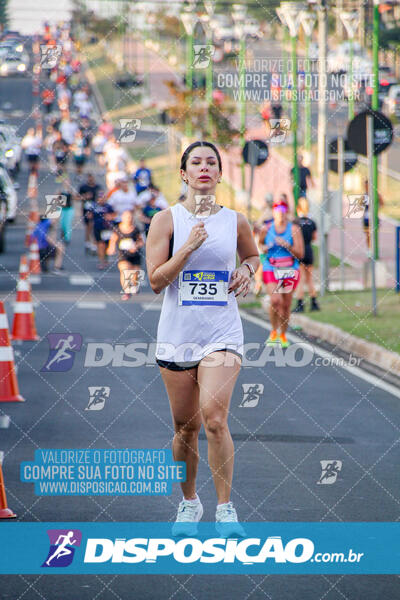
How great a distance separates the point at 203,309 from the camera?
7012mm

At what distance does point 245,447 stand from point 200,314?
130 inches

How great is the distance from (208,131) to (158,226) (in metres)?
33.2

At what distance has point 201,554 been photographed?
6836 millimetres

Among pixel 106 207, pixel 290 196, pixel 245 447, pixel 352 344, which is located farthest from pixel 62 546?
pixel 290 196

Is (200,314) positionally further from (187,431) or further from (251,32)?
(251,32)

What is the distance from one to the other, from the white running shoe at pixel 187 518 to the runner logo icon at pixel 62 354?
22.0ft

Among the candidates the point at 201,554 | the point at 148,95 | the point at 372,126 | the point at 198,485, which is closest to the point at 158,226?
the point at 201,554

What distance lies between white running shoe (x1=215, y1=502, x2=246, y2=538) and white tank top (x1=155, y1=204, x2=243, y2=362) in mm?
723

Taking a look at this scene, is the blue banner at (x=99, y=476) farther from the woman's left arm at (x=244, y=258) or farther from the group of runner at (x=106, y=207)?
the group of runner at (x=106, y=207)

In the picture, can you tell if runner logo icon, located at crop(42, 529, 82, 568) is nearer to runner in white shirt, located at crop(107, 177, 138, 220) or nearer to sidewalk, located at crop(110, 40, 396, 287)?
runner in white shirt, located at crop(107, 177, 138, 220)

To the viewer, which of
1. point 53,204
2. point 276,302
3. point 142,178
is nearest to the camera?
point 53,204

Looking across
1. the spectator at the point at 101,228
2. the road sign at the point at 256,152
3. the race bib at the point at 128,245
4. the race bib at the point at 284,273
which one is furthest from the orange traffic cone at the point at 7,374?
the spectator at the point at 101,228

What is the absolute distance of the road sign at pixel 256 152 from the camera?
21531mm

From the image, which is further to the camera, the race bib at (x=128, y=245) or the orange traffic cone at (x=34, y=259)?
the orange traffic cone at (x=34, y=259)
